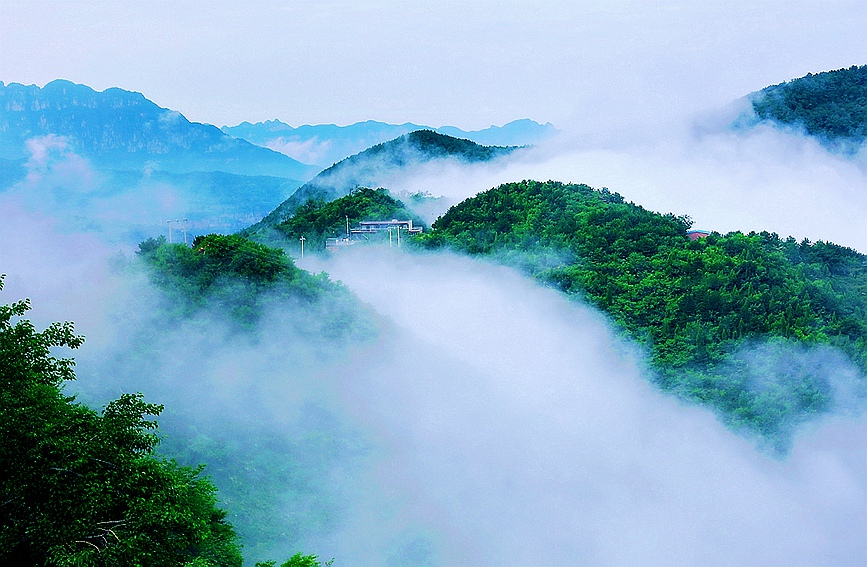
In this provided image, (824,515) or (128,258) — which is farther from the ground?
(128,258)

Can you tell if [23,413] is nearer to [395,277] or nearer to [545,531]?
[545,531]

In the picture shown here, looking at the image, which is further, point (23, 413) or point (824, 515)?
point (824, 515)

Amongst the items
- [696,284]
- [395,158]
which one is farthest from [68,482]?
[395,158]

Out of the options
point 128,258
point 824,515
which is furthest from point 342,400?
point 824,515

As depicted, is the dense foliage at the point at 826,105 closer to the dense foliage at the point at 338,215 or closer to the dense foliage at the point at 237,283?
the dense foliage at the point at 338,215

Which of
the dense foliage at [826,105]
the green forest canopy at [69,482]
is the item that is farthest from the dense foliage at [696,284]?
the dense foliage at [826,105]

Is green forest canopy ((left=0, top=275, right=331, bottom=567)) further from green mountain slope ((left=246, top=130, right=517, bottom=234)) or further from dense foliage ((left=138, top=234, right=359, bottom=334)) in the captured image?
green mountain slope ((left=246, top=130, right=517, bottom=234))
